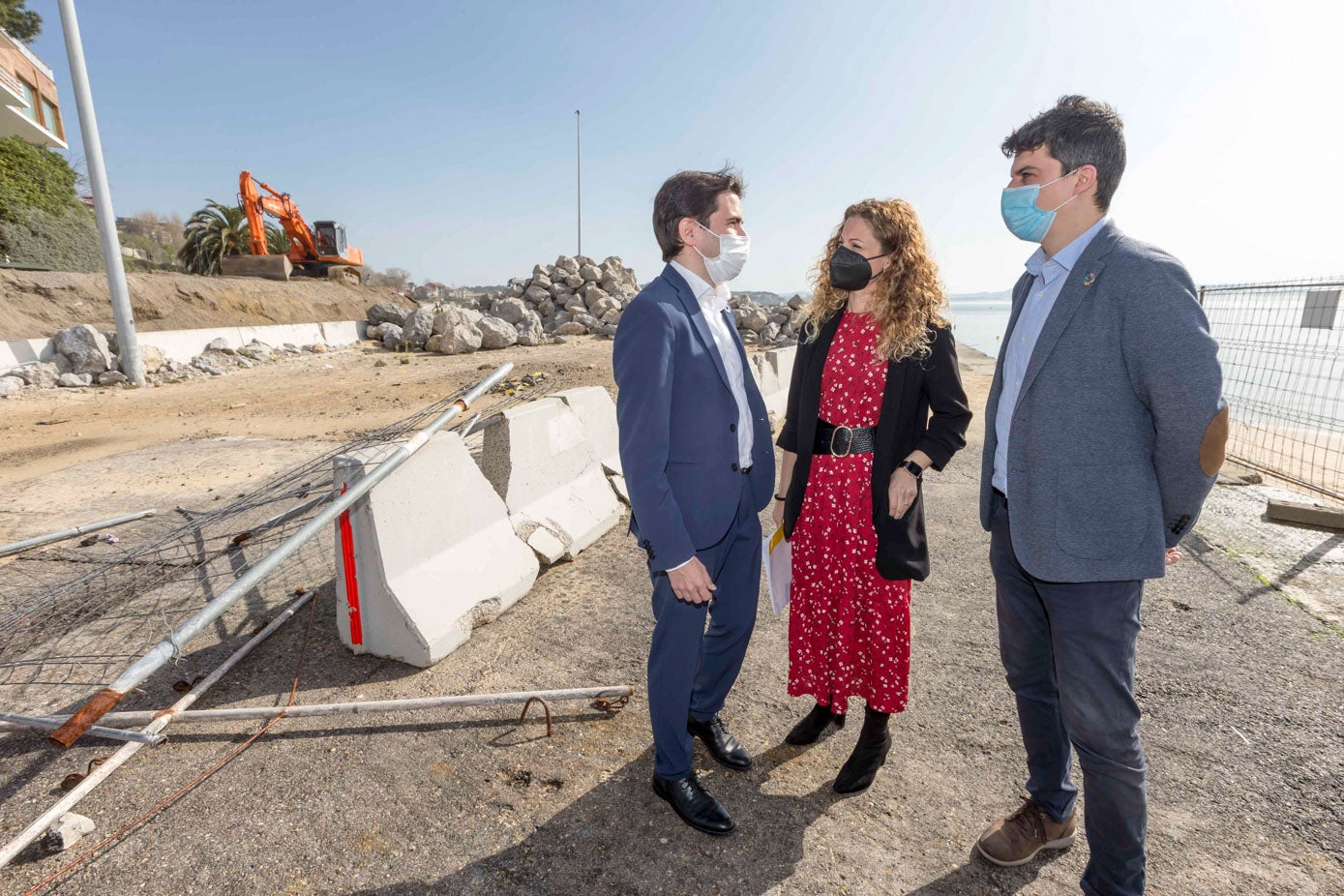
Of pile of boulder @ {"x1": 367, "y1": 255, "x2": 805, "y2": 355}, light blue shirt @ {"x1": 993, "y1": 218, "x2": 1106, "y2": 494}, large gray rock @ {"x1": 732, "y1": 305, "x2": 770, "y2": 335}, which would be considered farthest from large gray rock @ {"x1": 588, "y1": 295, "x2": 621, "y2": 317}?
light blue shirt @ {"x1": 993, "y1": 218, "x2": 1106, "y2": 494}

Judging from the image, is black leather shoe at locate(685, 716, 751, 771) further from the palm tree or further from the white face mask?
the palm tree

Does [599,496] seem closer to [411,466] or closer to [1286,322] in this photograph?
[411,466]

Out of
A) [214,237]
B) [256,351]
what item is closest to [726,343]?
[256,351]

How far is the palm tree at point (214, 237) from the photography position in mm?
33188

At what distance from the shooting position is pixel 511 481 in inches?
173

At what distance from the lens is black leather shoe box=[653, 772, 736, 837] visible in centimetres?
241

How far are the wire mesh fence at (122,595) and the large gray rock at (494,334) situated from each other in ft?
43.6

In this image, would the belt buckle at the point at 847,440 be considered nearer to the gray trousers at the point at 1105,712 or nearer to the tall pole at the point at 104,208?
the gray trousers at the point at 1105,712

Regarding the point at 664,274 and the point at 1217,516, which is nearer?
the point at 664,274

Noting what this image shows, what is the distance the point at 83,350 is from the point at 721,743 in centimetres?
1652

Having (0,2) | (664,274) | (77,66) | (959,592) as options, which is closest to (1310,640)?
(959,592)

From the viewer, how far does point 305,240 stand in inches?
1006

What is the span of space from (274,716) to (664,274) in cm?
261

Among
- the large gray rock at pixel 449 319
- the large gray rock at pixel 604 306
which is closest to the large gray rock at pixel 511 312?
the large gray rock at pixel 604 306
